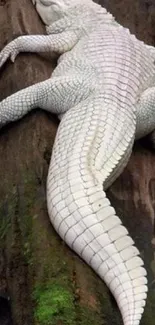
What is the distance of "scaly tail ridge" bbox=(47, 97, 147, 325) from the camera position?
2.69m

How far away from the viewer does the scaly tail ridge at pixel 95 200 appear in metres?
2.69

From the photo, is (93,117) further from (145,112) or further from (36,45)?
(36,45)

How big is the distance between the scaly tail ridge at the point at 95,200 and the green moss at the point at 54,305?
165mm

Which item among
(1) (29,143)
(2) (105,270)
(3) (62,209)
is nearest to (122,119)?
(1) (29,143)

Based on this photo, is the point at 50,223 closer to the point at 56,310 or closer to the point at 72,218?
the point at 72,218

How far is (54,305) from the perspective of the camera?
8.97 ft

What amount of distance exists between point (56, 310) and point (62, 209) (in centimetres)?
43

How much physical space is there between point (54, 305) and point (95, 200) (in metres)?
0.44

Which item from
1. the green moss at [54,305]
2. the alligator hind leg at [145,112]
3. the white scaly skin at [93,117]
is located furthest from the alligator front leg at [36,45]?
the green moss at [54,305]

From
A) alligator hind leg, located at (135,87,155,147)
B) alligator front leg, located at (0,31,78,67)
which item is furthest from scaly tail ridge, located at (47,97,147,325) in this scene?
alligator front leg, located at (0,31,78,67)

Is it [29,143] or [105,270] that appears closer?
[105,270]

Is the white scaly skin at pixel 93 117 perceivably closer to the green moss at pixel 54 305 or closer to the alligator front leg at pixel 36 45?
the alligator front leg at pixel 36 45

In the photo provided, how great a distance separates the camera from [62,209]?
2.96 metres

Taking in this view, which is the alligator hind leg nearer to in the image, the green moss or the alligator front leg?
the alligator front leg
